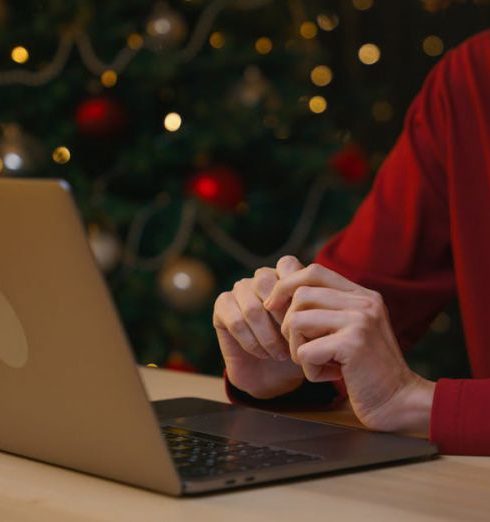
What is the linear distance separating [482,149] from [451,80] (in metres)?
0.10

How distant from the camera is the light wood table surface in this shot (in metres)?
0.83

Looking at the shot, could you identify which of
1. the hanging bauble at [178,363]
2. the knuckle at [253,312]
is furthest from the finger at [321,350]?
the hanging bauble at [178,363]

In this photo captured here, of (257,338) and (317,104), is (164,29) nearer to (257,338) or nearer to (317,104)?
(317,104)

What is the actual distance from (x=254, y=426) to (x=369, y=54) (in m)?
2.65

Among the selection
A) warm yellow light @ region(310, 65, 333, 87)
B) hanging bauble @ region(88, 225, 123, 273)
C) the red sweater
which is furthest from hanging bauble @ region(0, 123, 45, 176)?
the red sweater

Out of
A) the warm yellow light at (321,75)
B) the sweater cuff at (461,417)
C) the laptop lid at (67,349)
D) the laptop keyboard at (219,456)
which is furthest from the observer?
the warm yellow light at (321,75)

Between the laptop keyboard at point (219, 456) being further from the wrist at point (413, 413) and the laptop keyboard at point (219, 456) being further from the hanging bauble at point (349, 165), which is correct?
the hanging bauble at point (349, 165)

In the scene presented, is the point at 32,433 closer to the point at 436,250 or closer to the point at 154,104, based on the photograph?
the point at 436,250

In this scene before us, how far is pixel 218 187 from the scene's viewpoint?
3111 mm

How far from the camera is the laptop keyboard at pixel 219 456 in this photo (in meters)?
0.91

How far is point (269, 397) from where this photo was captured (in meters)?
1.28

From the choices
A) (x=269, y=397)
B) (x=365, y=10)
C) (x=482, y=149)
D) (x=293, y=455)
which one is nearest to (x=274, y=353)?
(x=269, y=397)

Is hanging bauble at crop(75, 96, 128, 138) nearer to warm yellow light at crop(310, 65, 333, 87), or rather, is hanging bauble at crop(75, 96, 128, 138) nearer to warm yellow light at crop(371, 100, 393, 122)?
warm yellow light at crop(310, 65, 333, 87)

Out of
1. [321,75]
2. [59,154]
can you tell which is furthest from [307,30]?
[59,154]
